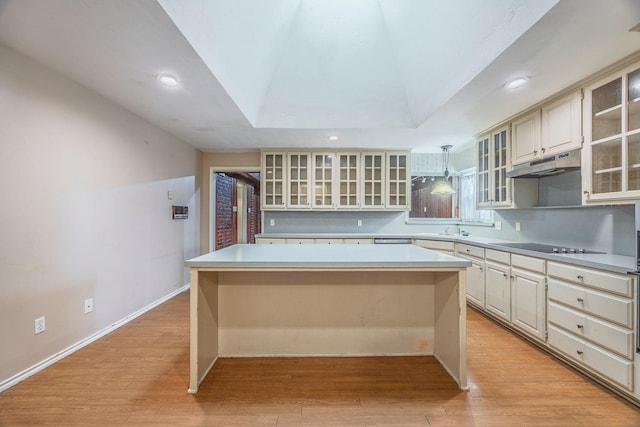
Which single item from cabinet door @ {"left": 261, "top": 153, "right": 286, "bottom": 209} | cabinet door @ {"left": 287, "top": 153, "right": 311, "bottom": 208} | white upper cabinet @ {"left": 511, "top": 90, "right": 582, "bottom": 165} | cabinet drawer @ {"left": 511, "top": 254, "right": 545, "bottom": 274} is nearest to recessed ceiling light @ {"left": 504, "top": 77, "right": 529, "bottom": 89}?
white upper cabinet @ {"left": 511, "top": 90, "right": 582, "bottom": 165}

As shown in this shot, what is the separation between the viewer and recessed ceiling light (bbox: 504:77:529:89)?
2244mm

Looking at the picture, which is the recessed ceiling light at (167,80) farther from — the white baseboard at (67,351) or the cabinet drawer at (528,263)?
the cabinet drawer at (528,263)

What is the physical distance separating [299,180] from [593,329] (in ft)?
12.2

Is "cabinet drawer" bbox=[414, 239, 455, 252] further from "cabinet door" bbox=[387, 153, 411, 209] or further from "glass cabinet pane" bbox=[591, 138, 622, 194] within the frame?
"glass cabinet pane" bbox=[591, 138, 622, 194]

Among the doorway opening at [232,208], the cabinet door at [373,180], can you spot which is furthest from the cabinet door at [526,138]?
the doorway opening at [232,208]

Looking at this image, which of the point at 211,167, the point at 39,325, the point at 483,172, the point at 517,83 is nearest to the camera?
the point at 39,325

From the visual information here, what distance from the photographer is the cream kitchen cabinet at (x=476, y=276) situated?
3.12 metres

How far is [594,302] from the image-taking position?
1873 millimetres

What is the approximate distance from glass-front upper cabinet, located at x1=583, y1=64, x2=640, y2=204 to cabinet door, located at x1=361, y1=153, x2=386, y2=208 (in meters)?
2.58

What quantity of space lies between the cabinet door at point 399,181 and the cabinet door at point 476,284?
157cm

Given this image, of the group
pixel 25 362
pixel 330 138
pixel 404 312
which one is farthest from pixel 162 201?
pixel 404 312

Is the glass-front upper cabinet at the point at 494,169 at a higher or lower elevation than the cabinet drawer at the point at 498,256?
higher

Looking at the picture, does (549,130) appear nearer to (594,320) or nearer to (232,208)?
(594,320)

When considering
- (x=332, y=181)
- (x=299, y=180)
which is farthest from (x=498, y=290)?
(x=299, y=180)
